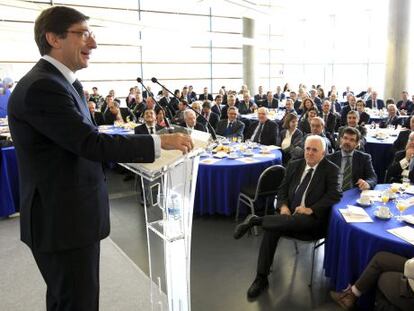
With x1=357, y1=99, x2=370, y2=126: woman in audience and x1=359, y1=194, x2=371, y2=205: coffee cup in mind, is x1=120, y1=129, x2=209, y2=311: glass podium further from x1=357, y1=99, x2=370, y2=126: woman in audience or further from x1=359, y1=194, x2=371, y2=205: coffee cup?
x1=357, y1=99, x2=370, y2=126: woman in audience

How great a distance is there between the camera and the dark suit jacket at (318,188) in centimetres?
340

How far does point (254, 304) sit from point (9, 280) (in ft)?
7.53

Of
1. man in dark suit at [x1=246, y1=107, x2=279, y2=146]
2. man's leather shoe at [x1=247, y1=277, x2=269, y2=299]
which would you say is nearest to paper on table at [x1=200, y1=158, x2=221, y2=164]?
man in dark suit at [x1=246, y1=107, x2=279, y2=146]

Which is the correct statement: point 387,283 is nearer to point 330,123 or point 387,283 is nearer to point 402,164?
point 402,164

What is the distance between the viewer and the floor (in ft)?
10.2


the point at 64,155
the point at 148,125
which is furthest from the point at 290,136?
the point at 64,155

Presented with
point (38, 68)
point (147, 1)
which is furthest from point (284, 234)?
point (147, 1)

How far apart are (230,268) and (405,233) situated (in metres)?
1.69

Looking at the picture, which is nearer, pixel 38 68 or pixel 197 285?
pixel 38 68

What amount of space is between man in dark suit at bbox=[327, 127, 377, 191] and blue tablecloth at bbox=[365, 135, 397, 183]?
8.11 feet

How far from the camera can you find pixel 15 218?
5.07 m

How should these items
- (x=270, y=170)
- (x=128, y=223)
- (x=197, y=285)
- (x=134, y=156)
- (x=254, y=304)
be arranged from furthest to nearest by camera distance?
(x=128, y=223) < (x=270, y=170) < (x=197, y=285) < (x=254, y=304) < (x=134, y=156)

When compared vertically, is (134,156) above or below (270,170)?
above

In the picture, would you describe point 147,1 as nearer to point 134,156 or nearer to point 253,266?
point 253,266
